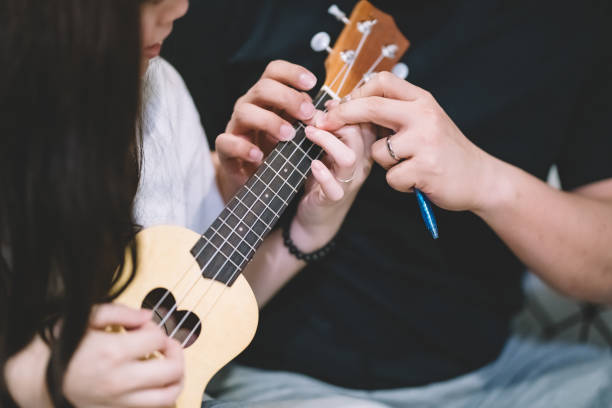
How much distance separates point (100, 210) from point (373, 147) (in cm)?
37

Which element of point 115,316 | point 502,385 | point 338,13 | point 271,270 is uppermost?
point 338,13

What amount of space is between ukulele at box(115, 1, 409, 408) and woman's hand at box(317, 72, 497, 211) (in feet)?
0.31

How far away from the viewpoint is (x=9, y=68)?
0.46 meters

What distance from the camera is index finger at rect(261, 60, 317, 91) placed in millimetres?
673

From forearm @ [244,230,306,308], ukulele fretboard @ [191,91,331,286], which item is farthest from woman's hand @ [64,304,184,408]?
forearm @ [244,230,306,308]

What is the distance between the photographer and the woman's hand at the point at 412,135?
25.0 inches

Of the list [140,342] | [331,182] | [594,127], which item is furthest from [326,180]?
[594,127]

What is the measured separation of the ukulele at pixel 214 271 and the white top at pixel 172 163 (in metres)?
0.15

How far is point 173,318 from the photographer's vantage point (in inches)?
26.0

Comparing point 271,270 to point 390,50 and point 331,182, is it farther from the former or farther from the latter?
point 390,50

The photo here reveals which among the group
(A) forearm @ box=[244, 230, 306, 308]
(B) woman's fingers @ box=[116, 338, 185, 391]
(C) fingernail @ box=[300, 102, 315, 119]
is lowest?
(A) forearm @ box=[244, 230, 306, 308]

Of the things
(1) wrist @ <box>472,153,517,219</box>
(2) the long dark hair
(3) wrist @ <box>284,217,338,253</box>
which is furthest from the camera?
(3) wrist @ <box>284,217,338,253</box>

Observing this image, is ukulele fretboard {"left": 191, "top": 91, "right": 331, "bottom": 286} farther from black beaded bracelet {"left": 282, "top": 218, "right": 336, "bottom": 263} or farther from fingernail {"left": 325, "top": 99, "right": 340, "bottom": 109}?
black beaded bracelet {"left": 282, "top": 218, "right": 336, "bottom": 263}

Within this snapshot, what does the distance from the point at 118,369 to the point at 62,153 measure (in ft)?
0.77
